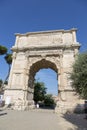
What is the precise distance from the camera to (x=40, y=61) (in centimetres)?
2056

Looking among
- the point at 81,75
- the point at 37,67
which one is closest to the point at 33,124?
the point at 81,75

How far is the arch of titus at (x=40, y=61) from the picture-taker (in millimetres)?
17562

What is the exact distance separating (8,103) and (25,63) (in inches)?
244

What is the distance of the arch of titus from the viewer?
1756 centimetres

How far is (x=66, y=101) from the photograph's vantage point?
16.8 meters

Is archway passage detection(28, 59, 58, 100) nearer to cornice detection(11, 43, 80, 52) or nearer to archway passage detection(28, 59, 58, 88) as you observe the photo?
archway passage detection(28, 59, 58, 88)

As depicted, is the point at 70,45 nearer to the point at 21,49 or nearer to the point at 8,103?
the point at 21,49

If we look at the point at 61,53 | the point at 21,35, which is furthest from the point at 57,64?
the point at 21,35

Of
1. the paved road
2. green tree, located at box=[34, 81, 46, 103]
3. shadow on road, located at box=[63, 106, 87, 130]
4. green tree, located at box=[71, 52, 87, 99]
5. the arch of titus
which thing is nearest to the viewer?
the paved road

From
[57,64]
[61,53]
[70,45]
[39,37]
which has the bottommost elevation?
[57,64]

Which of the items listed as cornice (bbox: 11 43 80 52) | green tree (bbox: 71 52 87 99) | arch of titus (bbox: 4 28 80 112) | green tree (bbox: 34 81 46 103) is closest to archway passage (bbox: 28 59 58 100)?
arch of titus (bbox: 4 28 80 112)

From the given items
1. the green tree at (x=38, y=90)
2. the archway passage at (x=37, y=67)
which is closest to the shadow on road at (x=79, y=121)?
the archway passage at (x=37, y=67)

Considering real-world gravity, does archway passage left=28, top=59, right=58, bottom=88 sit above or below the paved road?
above

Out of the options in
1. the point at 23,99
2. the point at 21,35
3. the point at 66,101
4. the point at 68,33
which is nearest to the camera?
the point at 66,101
